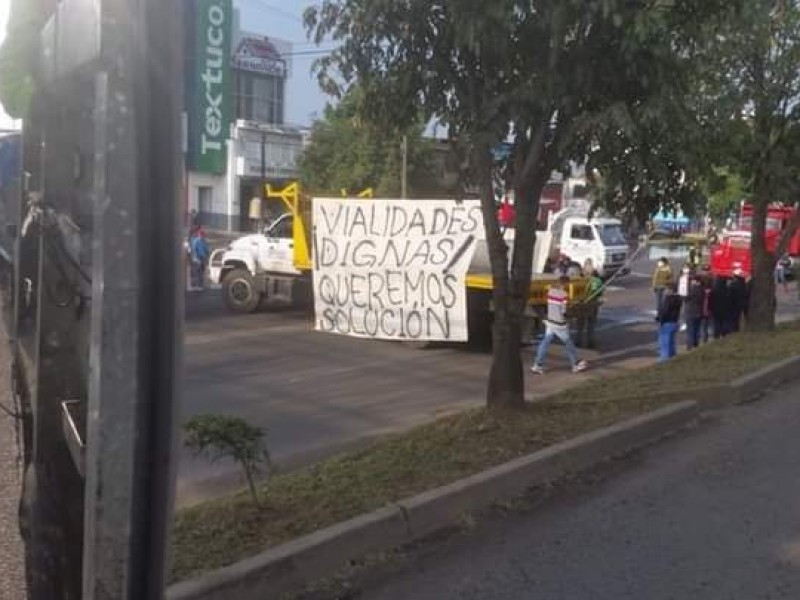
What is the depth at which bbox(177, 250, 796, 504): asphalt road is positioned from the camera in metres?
Answer: 9.26

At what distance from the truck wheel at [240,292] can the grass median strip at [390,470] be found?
33.9 ft

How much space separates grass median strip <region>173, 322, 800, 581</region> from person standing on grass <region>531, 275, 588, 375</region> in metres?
3.55

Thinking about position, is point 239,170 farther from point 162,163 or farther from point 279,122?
point 162,163

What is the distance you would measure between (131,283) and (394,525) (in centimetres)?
435

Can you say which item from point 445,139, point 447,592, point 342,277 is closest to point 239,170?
point 342,277

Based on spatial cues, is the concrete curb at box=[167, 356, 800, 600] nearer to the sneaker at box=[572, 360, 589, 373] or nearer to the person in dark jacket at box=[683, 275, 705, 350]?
the sneaker at box=[572, 360, 589, 373]

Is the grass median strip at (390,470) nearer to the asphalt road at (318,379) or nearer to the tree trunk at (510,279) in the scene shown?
the tree trunk at (510,279)

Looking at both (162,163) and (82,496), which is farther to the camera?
(82,496)

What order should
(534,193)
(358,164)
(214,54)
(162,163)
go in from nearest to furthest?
(162,163) < (534,193) < (214,54) < (358,164)

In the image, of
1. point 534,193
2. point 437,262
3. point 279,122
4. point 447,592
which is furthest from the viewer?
point 279,122

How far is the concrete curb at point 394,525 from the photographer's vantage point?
4.48 m

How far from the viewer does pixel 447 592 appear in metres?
4.83

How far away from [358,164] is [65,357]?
39.6 metres

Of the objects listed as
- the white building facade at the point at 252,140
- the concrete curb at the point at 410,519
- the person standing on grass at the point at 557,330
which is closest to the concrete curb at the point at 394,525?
the concrete curb at the point at 410,519
